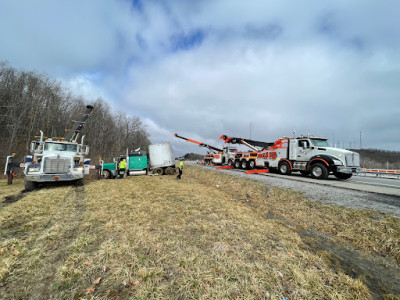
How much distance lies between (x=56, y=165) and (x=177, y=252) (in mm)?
9596

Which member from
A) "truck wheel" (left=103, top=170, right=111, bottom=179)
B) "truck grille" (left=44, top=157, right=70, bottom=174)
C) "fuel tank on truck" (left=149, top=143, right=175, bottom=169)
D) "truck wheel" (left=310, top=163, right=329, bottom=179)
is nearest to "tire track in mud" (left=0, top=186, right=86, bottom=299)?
"truck grille" (left=44, top=157, right=70, bottom=174)

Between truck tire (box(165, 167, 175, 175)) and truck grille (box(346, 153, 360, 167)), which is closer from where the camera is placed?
truck grille (box(346, 153, 360, 167))

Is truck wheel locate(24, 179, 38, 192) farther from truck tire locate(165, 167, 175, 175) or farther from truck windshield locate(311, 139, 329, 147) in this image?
truck windshield locate(311, 139, 329, 147)

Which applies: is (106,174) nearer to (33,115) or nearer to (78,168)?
Answer: (78,168)

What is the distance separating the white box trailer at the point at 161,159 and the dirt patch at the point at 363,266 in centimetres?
1569

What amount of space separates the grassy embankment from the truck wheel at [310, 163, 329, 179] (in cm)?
765

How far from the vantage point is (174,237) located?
3734mm

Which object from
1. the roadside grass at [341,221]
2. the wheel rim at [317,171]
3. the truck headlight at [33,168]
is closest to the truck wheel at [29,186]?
the truck headlight at [33,168]

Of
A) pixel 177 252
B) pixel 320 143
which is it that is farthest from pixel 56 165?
pixel 320 143

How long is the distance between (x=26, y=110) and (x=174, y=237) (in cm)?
3322

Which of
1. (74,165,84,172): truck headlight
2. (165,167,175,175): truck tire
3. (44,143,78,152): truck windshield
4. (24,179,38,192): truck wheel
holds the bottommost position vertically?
(24,179,38,192): truck wheel

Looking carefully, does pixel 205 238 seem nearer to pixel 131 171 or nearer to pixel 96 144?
pixel 131 171

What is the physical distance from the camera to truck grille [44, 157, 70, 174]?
30.0 ft

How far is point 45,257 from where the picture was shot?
3.02 m
